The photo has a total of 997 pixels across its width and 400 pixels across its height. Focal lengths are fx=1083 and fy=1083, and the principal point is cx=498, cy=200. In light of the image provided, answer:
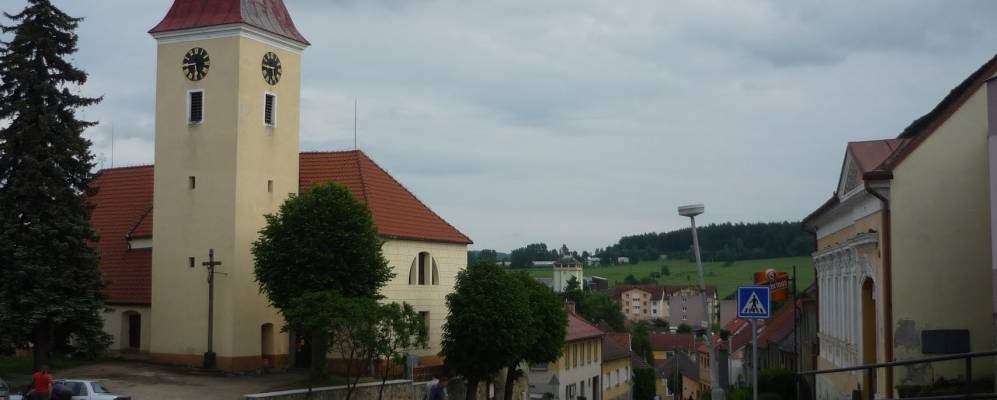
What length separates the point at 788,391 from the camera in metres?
39.5

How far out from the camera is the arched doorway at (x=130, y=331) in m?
47.4

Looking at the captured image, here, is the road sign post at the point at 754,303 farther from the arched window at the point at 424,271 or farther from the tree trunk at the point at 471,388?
the arched window at the point at 424,271

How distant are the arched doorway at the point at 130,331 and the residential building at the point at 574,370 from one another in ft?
63.8

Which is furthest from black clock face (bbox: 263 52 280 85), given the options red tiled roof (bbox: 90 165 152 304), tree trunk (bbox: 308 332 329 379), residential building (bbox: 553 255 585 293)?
residential building (bbox: 553 255 585 293)

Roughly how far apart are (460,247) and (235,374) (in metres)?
13.8

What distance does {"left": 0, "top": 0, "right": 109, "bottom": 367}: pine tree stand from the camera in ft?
119

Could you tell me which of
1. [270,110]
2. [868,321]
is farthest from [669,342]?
[868,321]

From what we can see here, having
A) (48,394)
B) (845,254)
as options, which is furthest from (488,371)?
(48,394)

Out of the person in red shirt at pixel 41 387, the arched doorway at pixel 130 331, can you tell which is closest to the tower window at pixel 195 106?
the arched doorway at pixel 130 331

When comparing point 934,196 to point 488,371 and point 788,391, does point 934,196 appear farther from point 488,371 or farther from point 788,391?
point 488,371

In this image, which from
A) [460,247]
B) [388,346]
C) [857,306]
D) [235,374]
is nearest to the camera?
[857,306]

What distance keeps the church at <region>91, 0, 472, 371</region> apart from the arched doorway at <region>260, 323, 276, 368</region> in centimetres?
5

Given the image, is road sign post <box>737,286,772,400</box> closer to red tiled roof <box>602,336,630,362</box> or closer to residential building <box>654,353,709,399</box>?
red tiled roof <box>602,336,630,362</box>

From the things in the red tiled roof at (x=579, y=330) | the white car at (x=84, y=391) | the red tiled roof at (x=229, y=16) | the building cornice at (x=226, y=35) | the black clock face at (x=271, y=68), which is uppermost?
the red tiled roof at (x=229, y=16)
